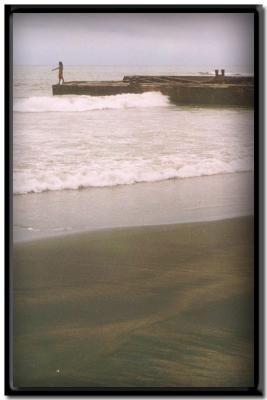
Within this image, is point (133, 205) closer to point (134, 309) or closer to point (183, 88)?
point (134, 309)

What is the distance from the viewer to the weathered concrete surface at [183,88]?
2975mm

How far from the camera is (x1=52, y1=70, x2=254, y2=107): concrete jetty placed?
298 centimetres

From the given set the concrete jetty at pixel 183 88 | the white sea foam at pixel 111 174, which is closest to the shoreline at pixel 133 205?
the white sea foam at pixel 111 174

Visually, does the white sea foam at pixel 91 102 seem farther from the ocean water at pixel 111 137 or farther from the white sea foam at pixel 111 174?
the white sea foam at pixel 111 174

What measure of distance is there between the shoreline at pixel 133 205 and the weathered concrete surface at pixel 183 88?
13.3 inches

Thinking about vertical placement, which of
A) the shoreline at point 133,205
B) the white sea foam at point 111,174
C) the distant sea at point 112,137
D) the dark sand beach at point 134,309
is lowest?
the dark sand beach at point 134,309

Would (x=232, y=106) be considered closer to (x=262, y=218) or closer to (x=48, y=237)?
(x=262, y=218)


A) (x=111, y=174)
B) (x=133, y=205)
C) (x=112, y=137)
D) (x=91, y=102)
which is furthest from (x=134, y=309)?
(x=91, y=102)

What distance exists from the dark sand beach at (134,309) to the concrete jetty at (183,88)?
0.53m

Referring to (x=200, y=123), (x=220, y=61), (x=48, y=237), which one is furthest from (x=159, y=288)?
(x=220, y=61)

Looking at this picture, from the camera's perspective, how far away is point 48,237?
2943 mm

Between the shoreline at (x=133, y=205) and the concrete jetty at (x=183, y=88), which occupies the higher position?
the concrete jetty at (x=183, y=88)

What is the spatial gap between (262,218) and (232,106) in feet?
1.63

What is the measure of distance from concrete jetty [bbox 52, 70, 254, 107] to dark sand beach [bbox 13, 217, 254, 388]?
20.9 inches
